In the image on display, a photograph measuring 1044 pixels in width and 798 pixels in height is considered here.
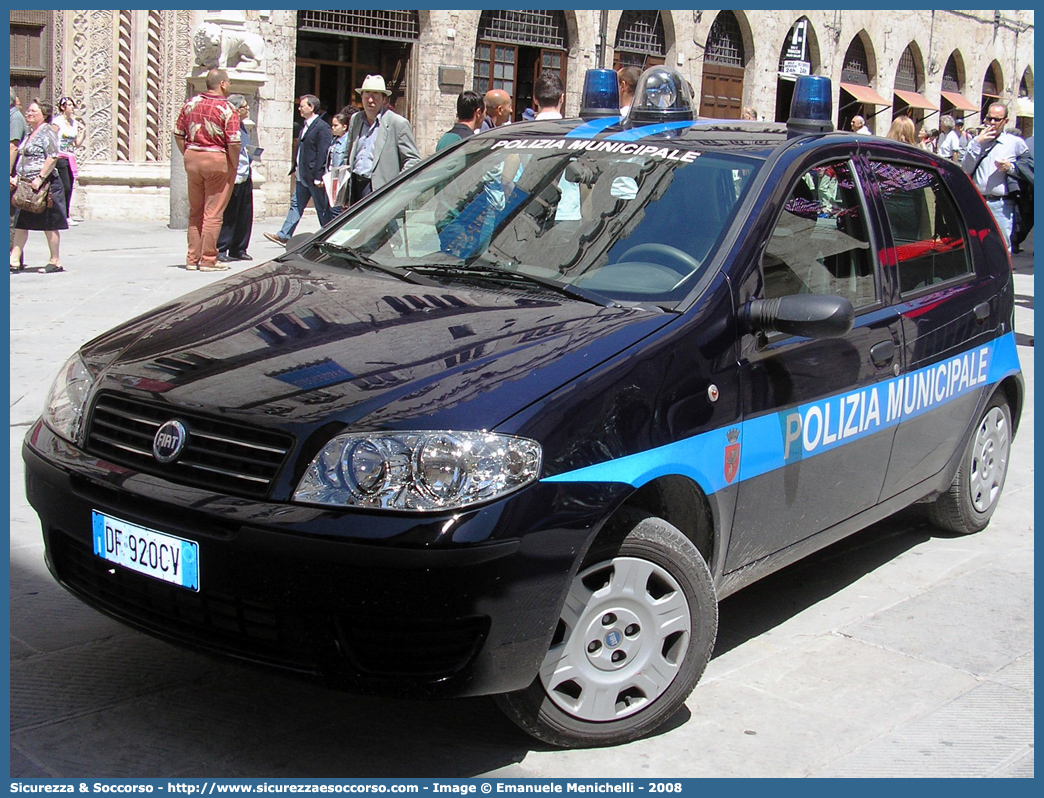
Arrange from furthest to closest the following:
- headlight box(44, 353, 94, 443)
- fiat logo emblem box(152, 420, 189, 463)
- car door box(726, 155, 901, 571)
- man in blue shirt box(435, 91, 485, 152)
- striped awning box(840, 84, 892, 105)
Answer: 1. striped awning box(840, 84, 892, 105)
2. man in blue shirt box(435, 91, 485, 152)
3. car door box(726, 155, 901, 571)
4. headlight box(44, 353, 94, 443)
5. fiat logo emblem box(152, 420, 189, 463)

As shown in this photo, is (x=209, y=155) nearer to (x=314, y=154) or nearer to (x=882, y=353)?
(x=314, y=154)

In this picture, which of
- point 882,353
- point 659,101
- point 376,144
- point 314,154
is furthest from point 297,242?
point 314,154

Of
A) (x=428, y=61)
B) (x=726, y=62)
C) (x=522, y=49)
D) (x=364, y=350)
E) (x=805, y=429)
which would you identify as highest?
Answer: (x=726, y=62)

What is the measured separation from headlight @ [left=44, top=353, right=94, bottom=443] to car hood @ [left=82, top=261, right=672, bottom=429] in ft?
0.17

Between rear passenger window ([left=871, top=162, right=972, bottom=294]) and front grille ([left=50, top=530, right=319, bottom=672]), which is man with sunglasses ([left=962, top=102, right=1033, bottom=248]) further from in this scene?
front grille ([left=50, top=530, right=319, bottom=672])

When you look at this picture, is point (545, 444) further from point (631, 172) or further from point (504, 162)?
point (504, 162)

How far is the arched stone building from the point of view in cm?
1731

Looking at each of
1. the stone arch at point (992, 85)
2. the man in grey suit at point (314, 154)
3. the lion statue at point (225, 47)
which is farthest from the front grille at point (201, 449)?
the stone arch at point (992, 85)

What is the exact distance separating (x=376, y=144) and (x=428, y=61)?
40.3 ft

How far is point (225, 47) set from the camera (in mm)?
16125

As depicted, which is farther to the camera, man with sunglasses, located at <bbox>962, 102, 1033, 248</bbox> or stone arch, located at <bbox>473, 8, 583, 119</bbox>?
stone arch, located at <bbox>473, 8, 583, 119</bbox>

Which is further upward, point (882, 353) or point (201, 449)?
point (882, 353)

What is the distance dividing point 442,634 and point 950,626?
7.36 ft

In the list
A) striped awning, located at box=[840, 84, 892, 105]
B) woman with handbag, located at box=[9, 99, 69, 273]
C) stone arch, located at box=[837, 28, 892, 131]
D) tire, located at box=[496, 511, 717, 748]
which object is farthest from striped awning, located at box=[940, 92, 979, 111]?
tire, located at box=[496, 511, 717, 748]
